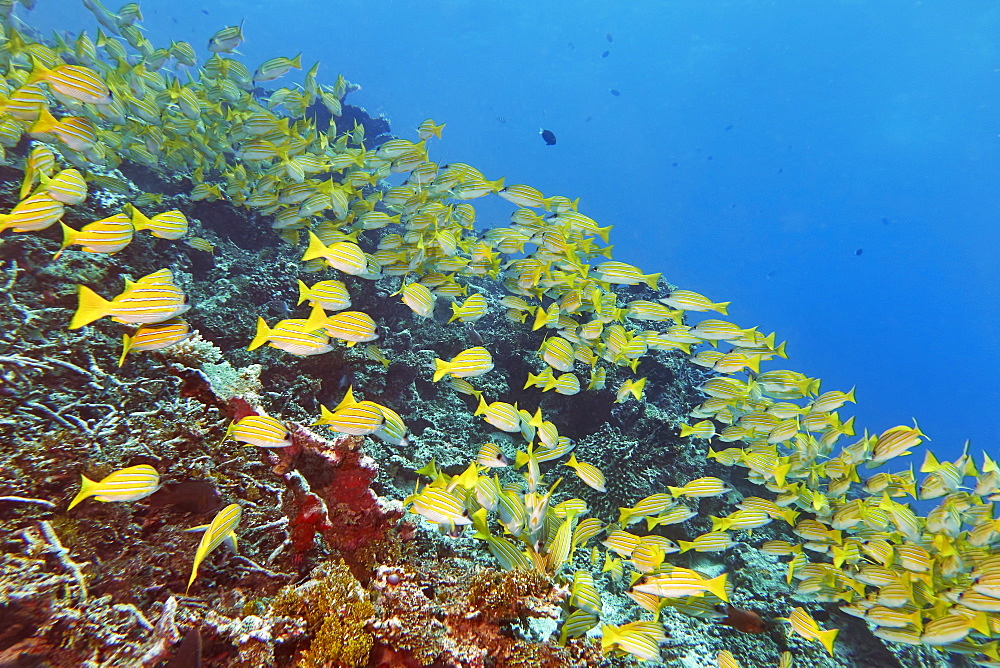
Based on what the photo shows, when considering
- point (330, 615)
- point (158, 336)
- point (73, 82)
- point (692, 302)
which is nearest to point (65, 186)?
point (73, 82)

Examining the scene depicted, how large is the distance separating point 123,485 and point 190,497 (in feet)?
1.96

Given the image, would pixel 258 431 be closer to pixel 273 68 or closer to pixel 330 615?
pixel 330 615

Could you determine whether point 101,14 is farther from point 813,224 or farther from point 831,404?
point 813,224

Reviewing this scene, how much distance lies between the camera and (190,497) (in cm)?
280

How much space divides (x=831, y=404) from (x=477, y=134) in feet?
406

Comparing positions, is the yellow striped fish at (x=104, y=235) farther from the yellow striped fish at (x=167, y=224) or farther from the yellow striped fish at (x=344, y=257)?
the yellow striped fish at (x=344, y=257)

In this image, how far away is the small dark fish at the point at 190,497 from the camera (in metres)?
2.74

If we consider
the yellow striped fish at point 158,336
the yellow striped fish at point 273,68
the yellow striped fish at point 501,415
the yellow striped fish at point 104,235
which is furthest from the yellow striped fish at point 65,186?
the yellow striped fish at point 273,68

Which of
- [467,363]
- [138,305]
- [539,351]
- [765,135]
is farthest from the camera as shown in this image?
[765,135]

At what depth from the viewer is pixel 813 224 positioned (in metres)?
112

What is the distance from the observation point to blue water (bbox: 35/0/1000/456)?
206 ft

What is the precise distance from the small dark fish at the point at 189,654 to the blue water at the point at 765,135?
53.3 m

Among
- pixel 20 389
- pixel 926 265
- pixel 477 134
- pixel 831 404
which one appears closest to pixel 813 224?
pixel 926 265

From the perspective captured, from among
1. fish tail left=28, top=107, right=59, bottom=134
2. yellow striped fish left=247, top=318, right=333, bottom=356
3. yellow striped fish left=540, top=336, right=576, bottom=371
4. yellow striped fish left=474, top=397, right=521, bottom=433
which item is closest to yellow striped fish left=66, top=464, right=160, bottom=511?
yellow striped fish left=247, top=318, right=333, bottom=356
